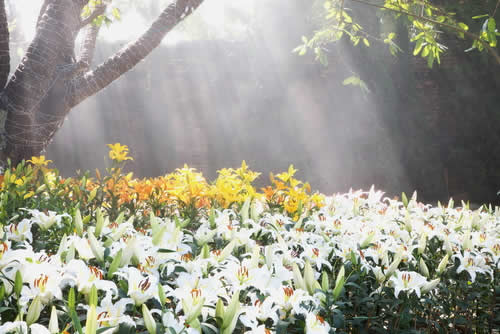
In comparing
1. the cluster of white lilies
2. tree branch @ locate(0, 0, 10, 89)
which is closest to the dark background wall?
tree branch @ locate(0, 0, 10, 89)

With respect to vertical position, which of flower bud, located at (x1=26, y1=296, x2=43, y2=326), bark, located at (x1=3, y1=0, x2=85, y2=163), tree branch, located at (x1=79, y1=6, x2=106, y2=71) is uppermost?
tree branch, located at (x1=79, y1=6, x2=106, y2=71)

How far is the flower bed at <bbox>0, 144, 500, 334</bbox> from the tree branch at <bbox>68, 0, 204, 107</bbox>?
155 centimetres

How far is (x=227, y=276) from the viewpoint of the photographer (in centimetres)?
112

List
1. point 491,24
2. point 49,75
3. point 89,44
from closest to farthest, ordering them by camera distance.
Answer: point 491,24
point 49,75
point 89,44

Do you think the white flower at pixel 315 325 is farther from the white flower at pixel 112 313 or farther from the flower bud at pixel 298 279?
the white flower at pixel 112 313

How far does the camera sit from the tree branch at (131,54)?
3445 millimetres

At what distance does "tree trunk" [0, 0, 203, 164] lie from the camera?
329 centimetres

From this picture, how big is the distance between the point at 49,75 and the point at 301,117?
291 inches

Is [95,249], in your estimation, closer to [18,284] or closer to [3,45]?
[18,284]

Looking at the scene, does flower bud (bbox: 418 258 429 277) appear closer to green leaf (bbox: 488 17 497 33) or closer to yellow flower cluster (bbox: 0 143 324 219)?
yellow flower cluster (bbox: 0 143 324 219)

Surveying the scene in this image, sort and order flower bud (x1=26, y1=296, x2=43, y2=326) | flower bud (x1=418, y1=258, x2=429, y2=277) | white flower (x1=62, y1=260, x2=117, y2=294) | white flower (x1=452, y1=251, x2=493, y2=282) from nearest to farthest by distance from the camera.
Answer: flower bud (x1=26, y1=296, x2=43, y2=326) < white flower (x1=62, y1=260, x2=117, y2=294) < flower bud (x1=418, y1=258, x2=429, y2=277) < white flower (x1=452, y1=251, x2=493, y2=282)

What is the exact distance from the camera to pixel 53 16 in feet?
11.2

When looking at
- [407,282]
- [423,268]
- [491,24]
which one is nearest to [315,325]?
[407,282]

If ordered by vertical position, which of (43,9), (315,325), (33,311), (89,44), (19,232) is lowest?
(315,325)
